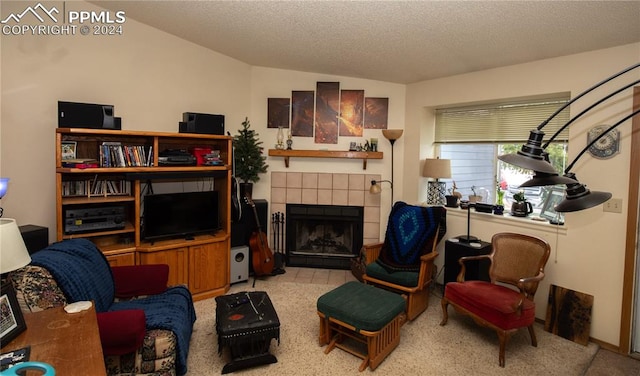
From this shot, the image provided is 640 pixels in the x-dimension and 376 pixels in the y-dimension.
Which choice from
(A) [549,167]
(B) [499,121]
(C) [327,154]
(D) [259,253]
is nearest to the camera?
(A) [549,167]

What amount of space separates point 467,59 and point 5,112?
13.0 ft

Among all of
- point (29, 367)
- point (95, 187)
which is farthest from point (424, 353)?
point (95, 187)

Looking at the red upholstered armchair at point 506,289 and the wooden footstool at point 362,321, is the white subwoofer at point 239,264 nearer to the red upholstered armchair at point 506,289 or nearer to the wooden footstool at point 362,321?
the wooden footstool at point 362,321

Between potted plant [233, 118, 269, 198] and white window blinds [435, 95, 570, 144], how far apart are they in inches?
91.1

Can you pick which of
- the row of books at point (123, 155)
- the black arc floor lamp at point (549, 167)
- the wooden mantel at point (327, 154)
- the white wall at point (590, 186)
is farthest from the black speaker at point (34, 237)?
the white wall at point (590, 186)

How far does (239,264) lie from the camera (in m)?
3.95

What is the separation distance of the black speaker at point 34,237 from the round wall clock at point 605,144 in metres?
4.45

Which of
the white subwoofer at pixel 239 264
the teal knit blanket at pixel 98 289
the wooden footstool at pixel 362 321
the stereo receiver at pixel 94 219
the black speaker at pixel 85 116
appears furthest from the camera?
the white subwoofer at pixel 239 264

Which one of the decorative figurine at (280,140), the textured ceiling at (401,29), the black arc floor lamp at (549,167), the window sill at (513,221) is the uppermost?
the textured ceiling at (401,29)

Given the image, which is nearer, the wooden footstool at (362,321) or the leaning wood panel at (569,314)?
the wooden footstool at (362,321)

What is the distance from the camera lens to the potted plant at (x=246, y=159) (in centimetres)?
418

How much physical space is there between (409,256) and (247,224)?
189cm

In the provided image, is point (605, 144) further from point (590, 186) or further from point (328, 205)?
point (328, 205)

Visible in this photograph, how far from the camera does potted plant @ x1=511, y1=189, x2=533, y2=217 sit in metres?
3.51
